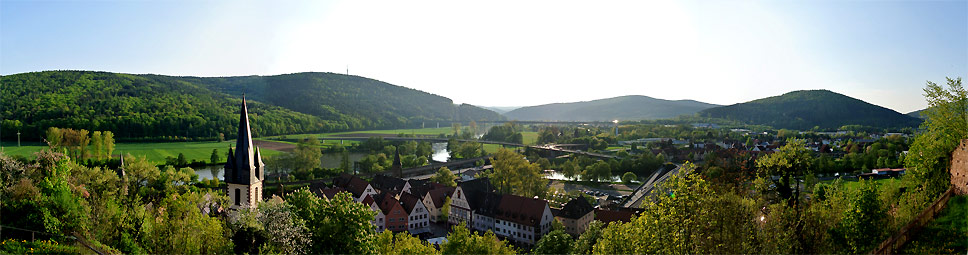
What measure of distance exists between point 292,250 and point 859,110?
414 ft

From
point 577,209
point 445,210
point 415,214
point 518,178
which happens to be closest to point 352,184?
point 445,210

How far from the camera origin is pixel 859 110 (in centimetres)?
10800

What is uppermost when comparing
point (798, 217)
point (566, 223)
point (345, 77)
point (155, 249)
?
point (345, 77)

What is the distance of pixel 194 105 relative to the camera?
96.9 metres

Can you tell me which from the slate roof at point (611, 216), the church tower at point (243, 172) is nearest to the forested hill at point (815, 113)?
the slate roof at point (611, 216)

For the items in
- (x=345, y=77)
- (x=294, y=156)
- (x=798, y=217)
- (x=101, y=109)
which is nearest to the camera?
(x=798, y=217)

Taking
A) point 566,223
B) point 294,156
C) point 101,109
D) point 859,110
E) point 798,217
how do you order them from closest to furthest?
point 798,217 → point 566,223 → point 294,156 → point 101,109 → point 859,110

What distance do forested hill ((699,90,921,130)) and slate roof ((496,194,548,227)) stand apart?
311 ft

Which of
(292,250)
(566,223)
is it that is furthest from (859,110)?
(292,250)

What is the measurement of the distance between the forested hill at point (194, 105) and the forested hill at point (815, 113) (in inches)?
3268

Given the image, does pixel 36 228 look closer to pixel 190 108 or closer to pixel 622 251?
pixel 622 251

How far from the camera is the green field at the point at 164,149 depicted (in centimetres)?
6019

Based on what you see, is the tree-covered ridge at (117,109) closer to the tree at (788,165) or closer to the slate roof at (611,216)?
the slate roof at (611,216)

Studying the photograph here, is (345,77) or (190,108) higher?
(345,77)
